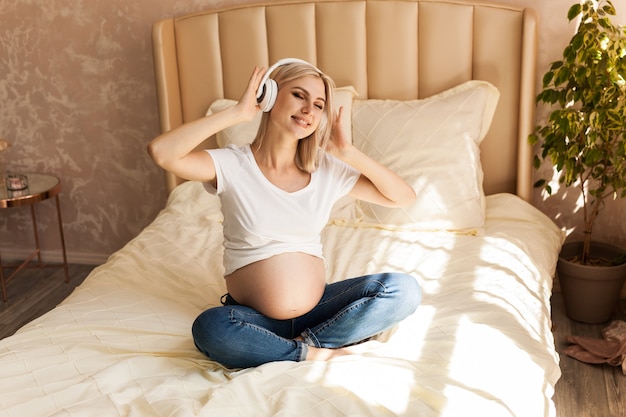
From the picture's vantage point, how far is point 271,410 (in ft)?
4.56

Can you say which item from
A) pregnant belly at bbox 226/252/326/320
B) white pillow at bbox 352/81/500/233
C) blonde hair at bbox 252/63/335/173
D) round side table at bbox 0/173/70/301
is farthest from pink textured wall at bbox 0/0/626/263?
pregnant belly at bbox 226/252/326/320

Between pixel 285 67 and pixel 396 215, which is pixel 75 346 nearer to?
pixel 285 67

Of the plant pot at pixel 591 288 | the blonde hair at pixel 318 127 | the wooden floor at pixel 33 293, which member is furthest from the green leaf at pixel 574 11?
the wooden floor at pixel 33 293

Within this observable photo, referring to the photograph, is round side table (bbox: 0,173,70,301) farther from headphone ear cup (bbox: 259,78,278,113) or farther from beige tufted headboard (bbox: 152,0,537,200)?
headphone ear cup (bbox: 259,78,278,113)

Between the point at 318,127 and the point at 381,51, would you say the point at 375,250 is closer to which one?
the point at 318,127

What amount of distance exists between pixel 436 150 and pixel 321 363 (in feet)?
3.88

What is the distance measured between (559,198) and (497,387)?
1515mm

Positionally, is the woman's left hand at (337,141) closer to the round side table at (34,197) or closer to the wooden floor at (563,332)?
the wooden floor at (563,332)

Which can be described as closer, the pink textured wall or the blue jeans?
the blue jeans

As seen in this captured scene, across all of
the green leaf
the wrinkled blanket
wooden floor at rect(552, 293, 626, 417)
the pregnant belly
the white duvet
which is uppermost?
the green leaf

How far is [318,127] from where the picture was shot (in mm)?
1792

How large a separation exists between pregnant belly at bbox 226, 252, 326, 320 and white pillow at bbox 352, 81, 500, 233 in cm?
78

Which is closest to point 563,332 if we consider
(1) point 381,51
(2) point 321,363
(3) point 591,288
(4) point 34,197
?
(3) point 591,288

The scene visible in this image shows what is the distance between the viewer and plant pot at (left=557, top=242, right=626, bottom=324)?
255cm
